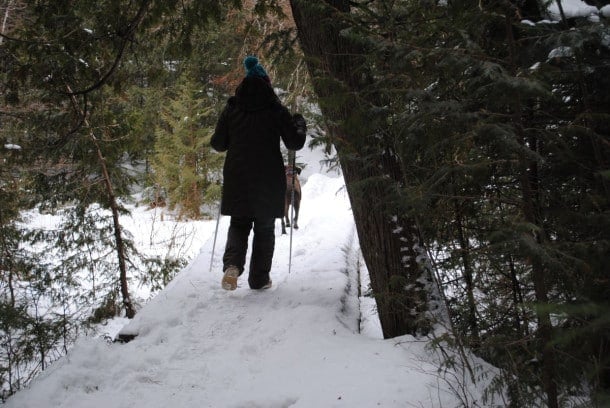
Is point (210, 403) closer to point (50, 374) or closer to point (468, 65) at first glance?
point (50, 374)

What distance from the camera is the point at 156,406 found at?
2.69 metres

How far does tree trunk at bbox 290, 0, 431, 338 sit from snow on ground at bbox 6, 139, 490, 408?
0.25m

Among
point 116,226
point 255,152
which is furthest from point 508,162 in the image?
point 116,226

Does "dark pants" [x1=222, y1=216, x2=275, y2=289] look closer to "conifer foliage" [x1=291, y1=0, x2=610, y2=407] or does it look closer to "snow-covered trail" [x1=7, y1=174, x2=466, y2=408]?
"snow-covered trail" [x1=7, y1=174, x2=466, y2=408]

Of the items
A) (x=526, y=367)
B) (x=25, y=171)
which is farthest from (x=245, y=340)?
(x=25, y=171)

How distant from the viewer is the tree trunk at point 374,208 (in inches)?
120

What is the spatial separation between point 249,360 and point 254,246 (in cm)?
153

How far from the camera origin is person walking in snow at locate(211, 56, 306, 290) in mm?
4277

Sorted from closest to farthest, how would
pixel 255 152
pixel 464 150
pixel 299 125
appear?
pixel 464 150 → pixel 299 125 → pixel 255 152

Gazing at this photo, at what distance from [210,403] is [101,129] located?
6.01 meters

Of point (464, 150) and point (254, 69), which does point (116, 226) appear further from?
point (464, 150)

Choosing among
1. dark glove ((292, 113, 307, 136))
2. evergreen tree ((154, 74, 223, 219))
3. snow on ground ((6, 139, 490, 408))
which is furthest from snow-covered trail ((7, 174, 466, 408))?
evergreen tree ((154, 74, 223, 219))

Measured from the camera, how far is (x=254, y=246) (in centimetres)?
452

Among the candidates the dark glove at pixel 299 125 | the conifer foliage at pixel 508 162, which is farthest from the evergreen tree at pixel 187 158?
the conifer foliage at pixel 508 162
